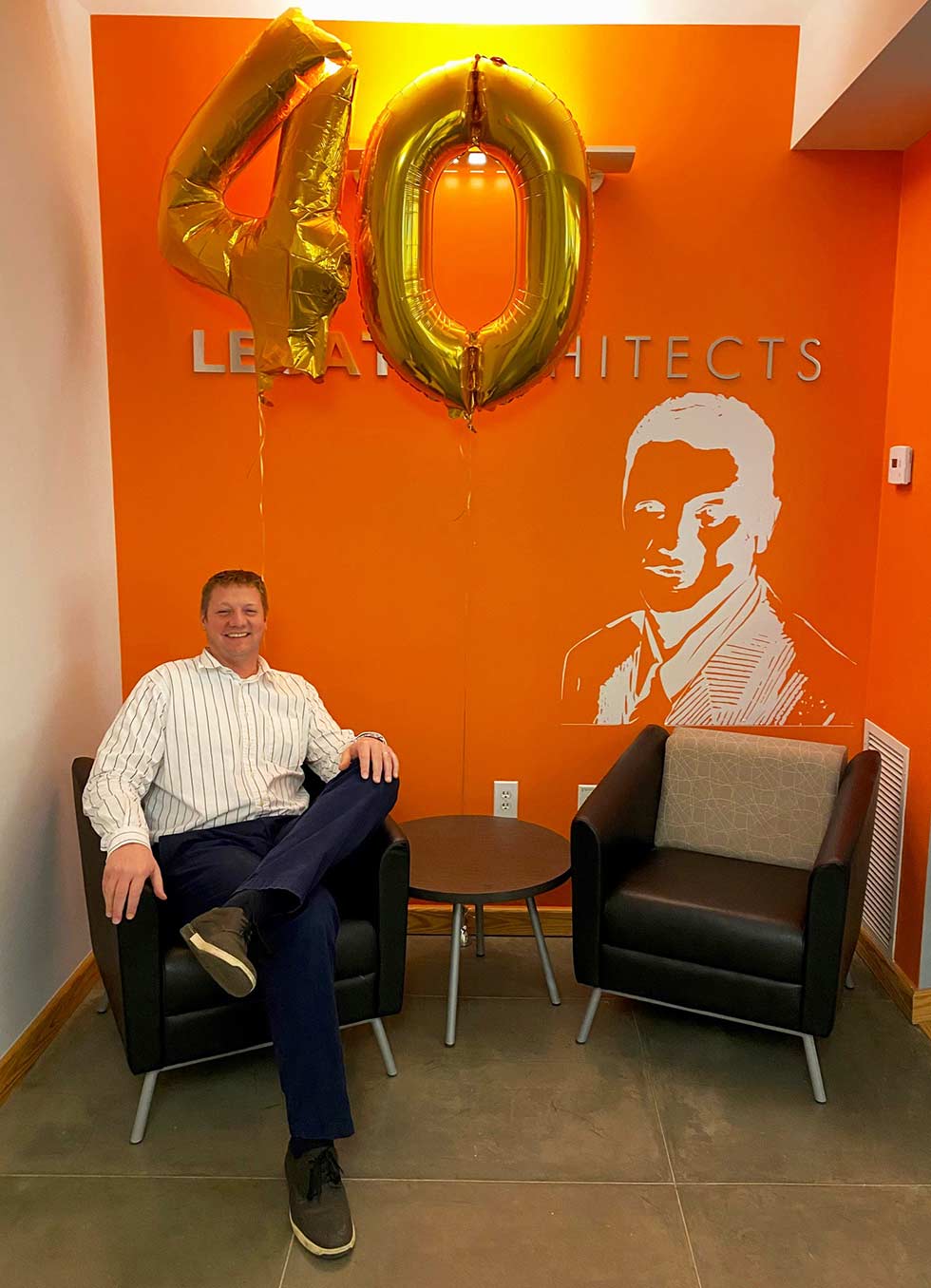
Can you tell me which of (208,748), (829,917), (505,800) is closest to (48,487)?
(208,748)

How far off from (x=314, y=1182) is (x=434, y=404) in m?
2.15

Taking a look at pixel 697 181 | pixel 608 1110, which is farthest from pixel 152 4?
pixel 608 1110

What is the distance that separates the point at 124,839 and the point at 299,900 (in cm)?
43

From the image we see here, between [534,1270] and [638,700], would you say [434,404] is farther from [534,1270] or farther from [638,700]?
[534,1270]

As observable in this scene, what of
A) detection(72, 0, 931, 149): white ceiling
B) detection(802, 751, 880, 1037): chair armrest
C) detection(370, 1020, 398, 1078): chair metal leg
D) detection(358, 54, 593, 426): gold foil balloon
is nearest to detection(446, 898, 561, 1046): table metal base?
detection(370, 1020, 398, 1078): chair metal leg

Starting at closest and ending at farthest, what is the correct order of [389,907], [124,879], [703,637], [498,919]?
[124,879], [389,907], [703,637], [498,919]

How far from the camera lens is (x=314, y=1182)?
2215 millimetres

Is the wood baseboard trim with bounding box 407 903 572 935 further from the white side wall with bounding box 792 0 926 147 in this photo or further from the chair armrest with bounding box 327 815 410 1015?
the white side wall with bounding box 792 0 926 147

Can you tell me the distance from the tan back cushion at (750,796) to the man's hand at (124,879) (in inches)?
61.7

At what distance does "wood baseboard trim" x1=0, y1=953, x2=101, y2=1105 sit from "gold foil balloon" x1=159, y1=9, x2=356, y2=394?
5.96 ft

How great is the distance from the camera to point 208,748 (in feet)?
9.05

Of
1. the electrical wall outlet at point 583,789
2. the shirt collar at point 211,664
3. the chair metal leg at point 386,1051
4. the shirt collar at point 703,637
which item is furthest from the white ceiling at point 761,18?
the chair metal leg at point 386,1051

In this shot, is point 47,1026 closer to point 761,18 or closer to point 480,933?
point 480,933

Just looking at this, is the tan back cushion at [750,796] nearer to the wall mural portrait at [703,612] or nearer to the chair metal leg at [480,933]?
the wall mural portrait at [703,612]
